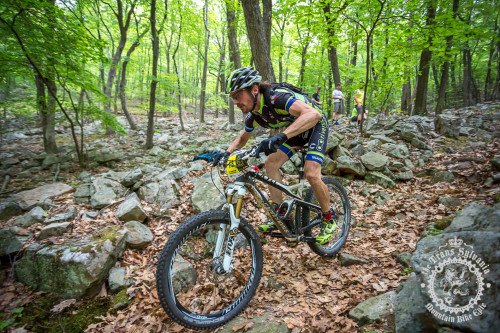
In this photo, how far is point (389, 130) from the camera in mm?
9430

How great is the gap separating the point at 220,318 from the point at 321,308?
127 cm

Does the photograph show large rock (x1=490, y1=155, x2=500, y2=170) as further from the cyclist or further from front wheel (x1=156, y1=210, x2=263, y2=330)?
front wheel (x1=156, y1=210, x2=263, y2=330)

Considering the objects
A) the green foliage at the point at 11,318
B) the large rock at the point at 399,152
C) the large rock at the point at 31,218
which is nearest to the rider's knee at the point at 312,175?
the green foliage at the point at 11,318

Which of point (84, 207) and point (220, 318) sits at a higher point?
point (84, 207)

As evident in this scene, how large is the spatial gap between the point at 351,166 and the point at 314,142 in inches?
140

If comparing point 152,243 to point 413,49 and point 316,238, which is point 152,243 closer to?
point 316,238

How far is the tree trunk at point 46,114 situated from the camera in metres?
7.84

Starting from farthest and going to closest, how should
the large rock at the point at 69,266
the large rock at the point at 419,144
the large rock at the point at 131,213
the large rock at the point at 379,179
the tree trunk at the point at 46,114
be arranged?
the tree trunk at the point at 46,114 → the large rock at the point at 419,144 → the large rock at the point at 379,179 → the large rock at the point at 131,213 → the large rock at the point at 69,266

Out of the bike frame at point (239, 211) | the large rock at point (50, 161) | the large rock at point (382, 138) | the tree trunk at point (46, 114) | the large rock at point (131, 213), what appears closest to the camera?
the bike frame at point (239, 211)

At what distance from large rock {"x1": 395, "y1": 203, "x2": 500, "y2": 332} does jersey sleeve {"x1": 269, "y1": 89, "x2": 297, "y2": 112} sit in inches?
90.8

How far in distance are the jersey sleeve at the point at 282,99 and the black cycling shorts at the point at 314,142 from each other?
54 centimetres

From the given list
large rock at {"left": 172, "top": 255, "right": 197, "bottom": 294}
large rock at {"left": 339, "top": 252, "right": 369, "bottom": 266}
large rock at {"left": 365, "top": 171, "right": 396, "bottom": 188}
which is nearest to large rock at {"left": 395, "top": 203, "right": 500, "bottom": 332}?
large rock at {"left": 339, "top": 252, "right": 369, "bottom": 266}

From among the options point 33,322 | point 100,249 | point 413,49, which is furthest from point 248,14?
point 33,322

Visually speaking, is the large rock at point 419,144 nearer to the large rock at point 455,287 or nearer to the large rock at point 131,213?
the large rock at point 455,287
